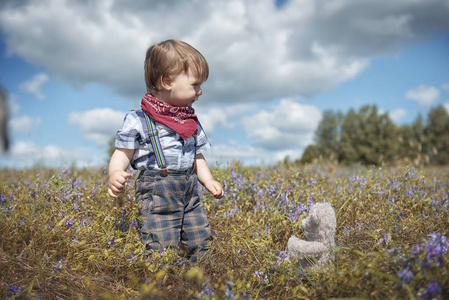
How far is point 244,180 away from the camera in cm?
439

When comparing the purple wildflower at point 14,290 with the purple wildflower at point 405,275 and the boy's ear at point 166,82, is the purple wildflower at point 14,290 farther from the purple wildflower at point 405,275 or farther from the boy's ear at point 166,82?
the purple wildflower at point 405,275

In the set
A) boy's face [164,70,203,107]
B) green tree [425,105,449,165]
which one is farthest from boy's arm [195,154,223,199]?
green tree [425,105,449,165]

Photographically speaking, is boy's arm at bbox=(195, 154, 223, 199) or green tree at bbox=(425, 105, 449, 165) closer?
boy's arm at bbox=(195, 154, 223, 199)

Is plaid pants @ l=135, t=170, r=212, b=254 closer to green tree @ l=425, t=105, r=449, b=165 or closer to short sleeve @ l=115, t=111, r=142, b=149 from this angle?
short sleeve @ l=115, t=111, r=142, b=149

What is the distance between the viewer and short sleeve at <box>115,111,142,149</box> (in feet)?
9.92

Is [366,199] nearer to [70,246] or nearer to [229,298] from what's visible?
[229,298]

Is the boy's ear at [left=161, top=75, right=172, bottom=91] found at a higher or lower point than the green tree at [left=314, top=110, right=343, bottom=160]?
lower

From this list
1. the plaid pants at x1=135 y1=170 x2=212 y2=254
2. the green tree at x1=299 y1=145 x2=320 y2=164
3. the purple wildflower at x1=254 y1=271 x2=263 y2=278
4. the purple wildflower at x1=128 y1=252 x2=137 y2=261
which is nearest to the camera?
the purple wildflower at x1=254 y1=271 x2=263 y2=278

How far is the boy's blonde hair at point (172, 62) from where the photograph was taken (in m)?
3.03

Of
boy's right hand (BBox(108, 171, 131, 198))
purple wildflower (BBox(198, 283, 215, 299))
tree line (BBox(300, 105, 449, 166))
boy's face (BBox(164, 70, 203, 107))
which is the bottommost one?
purple wildflower (BBox(198, 283, 215, 299))

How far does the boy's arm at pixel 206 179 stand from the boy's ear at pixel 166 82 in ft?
2.56

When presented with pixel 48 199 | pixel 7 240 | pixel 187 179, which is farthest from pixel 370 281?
pixel 48 199

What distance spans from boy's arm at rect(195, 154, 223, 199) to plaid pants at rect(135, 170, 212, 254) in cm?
19

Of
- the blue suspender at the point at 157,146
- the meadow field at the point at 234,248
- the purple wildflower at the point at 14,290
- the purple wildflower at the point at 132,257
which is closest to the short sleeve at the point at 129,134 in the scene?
the blue suspender at the point at 157,146
